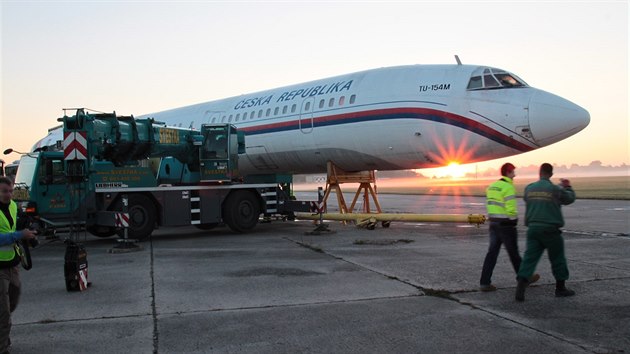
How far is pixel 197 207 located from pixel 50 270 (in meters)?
5.52

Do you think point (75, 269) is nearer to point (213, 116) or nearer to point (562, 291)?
point (562, 291)

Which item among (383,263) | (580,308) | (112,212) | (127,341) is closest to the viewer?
(127,341)

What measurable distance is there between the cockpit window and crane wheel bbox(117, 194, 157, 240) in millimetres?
9100

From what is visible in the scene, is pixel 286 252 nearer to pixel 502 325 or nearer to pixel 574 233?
pixel 502 325

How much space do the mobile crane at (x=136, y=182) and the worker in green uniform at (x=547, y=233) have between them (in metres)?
8.95

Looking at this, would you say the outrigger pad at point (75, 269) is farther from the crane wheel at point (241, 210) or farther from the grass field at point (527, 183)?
the grass field at point (527, 183)

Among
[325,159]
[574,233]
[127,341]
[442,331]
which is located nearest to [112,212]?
[325,159]

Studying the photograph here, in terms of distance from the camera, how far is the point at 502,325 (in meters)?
5.95

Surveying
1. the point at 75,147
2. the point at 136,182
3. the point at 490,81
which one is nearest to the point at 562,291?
the point at 490,81

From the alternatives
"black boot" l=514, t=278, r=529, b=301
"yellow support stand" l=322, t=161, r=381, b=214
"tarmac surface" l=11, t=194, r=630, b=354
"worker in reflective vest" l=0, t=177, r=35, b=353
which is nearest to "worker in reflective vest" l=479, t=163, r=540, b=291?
"tarmac surface" l=11, t=194, r=630, b=354

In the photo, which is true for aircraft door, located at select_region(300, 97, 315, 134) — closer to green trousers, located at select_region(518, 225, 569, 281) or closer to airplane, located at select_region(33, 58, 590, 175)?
airplane, located at select_region(33, 58, 590, 175)

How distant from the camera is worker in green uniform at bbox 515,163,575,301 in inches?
281

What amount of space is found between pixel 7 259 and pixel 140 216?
31.0 ft

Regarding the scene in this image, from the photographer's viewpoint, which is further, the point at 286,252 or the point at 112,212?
the point at 112,212
